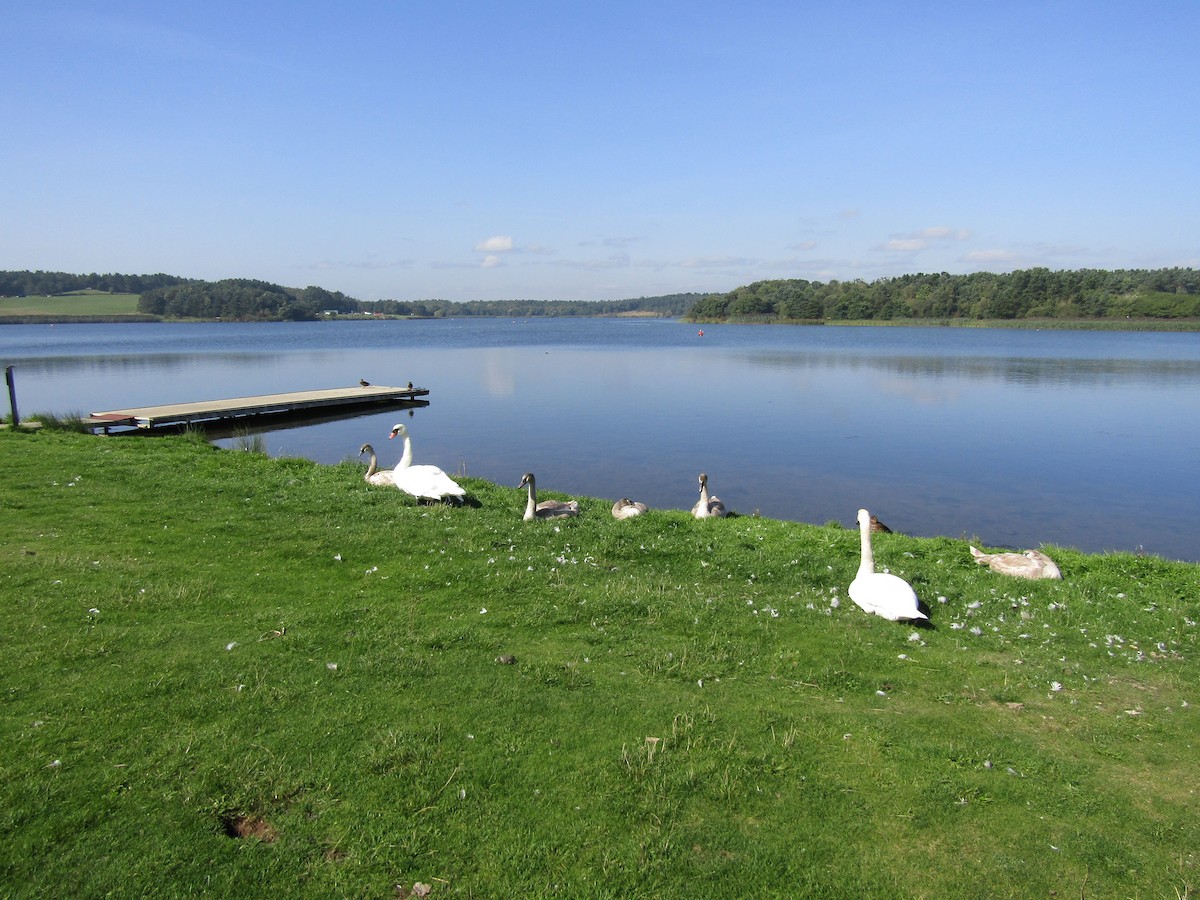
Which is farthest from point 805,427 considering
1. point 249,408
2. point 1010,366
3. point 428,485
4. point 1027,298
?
point 1027,298

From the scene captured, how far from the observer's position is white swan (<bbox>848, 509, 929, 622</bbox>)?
9641 mm

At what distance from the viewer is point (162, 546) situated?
444 inches

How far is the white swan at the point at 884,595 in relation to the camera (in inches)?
380

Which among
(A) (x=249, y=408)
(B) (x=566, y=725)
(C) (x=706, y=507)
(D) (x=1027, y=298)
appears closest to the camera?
(B) (x=566, y=725)

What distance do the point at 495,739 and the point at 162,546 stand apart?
7726 millimetres

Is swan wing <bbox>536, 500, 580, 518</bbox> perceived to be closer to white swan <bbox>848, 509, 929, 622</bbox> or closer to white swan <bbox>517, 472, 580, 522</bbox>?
white swan <bbox>517, 472, 580, 522</bbox>

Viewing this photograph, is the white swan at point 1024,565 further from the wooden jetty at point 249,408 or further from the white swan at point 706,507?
the wooden jetty at point 249,408

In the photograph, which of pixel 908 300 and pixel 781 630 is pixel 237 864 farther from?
pixel 908 300

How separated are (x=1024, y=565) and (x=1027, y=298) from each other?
17769 cm

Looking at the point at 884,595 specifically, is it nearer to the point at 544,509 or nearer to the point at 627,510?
the point at 627,510

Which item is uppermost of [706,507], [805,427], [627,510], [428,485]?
[428,485]

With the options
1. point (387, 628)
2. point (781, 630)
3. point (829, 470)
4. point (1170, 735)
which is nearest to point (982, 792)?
point (1170, 735)

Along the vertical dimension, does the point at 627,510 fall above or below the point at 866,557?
below

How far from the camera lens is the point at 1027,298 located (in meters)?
162
